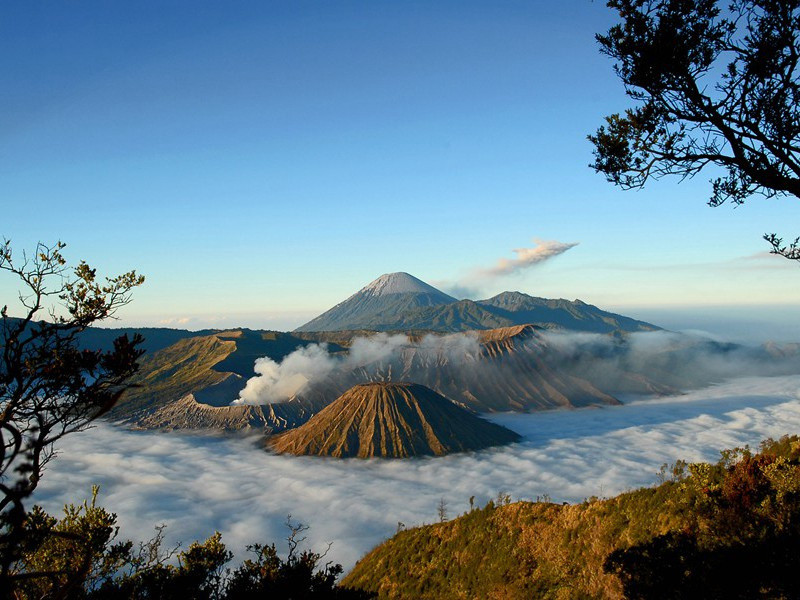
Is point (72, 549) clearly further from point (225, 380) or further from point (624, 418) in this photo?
point (624, 418)

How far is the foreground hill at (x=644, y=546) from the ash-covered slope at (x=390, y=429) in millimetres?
109812

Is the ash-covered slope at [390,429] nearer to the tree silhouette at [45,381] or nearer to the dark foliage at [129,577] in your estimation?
the dark foliage at [129,577]

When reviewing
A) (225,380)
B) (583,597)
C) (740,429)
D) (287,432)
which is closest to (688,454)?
(740,429)

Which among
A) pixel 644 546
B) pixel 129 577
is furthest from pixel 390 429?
pixel 644 546

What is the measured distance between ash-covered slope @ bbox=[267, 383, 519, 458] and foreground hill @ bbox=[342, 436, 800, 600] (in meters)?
110

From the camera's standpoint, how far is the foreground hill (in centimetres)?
1277

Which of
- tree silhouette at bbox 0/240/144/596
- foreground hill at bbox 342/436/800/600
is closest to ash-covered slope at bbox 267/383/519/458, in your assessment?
foreground hill at bbox 342/436/800/600

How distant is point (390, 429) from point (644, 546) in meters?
128

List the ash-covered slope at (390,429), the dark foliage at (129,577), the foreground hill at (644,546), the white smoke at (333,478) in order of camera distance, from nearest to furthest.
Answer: the foreground hill at (644,546), the dark foliage at (129,577), the white smoke at (333,478), the ash-covered slope at (390,429)

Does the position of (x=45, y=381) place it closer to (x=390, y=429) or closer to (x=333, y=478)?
(x=333, y=478)

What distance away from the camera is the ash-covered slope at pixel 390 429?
135375 mm

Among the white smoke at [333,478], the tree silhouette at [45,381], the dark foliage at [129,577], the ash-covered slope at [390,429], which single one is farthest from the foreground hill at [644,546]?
the ash-covered slope at [390,429]

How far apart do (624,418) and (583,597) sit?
19380cm

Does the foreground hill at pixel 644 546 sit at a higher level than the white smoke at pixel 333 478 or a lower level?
higher
